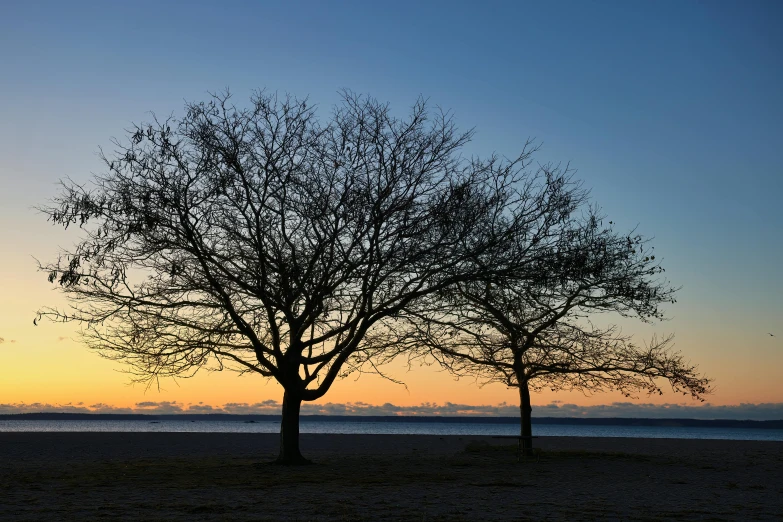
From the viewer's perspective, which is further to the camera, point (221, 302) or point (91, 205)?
point (221, 302)

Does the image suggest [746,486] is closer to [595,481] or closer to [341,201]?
[595,481]

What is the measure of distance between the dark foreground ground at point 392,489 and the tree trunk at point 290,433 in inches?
30.3

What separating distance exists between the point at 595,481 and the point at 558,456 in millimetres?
8998

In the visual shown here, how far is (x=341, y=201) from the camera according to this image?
2041cm

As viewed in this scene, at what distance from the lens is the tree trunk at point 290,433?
22.2 m

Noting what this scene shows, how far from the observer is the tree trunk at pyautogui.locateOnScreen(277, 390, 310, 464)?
72.8 feet

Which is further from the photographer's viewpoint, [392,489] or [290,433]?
[290,433]

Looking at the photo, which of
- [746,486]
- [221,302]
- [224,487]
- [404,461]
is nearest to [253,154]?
[221,302]

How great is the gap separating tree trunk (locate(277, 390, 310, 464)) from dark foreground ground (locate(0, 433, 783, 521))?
2.53 feet

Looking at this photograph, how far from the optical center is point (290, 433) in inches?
881

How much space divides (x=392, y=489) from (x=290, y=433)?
696cm

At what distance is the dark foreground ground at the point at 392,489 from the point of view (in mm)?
12422

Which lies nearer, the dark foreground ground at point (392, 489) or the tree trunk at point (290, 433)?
the dark foreground ground at point (392, 489)

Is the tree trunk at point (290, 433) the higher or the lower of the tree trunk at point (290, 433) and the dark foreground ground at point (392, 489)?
the higher
